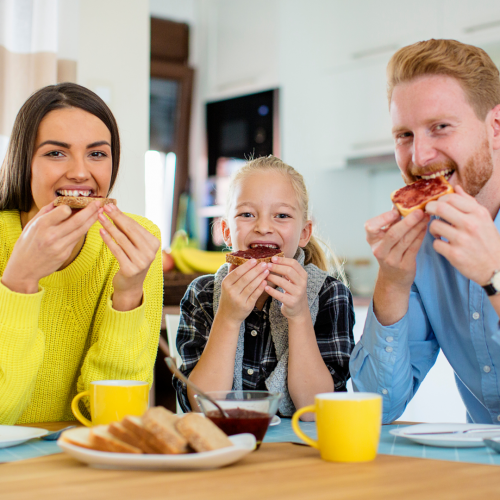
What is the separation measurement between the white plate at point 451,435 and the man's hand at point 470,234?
0.29 m

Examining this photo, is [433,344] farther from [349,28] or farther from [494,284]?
[349,28]

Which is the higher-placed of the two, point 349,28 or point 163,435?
point 349,28

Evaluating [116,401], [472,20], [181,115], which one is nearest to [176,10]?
[181,115]

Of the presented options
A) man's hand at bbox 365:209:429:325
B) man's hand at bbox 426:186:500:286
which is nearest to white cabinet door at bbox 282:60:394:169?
man's hand at bbox 365:209:429:325

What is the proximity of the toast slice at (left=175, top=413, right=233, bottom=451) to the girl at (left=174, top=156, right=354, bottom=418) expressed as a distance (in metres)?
0.75

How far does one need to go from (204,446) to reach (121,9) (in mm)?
2629

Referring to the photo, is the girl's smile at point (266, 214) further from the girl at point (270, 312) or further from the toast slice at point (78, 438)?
the toast slice at point (78, 438)

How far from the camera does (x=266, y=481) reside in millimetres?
808

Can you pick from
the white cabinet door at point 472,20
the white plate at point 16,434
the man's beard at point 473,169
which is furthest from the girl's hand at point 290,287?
the white cabinet door at point 472,20

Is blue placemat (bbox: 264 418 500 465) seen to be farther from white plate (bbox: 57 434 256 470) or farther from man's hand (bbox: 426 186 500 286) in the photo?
man's hand (bbox: 426 186 500 286)

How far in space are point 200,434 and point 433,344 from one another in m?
0.96

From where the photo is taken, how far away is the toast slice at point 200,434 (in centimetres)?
87

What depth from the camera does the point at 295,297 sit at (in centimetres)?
167

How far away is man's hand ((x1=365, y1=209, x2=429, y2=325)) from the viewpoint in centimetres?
135
